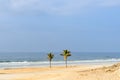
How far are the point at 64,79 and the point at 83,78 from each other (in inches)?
99.8

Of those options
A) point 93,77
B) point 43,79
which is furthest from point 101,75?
point 43,79

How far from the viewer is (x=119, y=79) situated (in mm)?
33031

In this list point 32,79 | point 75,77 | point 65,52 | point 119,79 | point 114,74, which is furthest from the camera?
point 65,52

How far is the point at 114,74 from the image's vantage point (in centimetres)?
3559

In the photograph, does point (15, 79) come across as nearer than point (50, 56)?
Yes

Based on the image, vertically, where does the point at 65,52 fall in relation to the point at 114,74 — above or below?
above

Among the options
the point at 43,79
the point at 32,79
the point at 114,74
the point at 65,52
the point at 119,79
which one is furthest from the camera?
the point at 65,52

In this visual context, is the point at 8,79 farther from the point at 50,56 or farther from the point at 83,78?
the point at 50,56

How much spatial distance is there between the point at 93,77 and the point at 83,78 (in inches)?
45.8

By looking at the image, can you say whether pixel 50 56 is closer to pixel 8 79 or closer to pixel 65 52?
pixel 65 52

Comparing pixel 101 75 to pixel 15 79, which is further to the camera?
pixel 15 79

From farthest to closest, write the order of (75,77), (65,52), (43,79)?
1. (65,52)
2. (43,79)
3. (75,77)

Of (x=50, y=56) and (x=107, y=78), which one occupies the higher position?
(x=50, y=56)

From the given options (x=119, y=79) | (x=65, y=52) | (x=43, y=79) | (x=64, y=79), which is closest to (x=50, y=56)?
(x=65, y=52)
